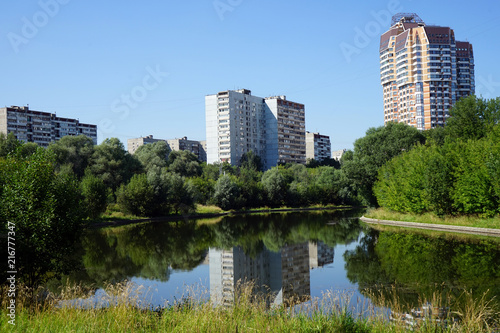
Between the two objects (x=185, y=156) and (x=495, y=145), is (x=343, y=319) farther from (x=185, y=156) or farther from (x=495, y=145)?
(x=185, y=156)

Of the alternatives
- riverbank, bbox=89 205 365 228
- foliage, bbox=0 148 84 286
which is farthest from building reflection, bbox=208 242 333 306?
riverbank, bbox=89 205 365 228

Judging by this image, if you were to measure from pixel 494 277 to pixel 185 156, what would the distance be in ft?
296

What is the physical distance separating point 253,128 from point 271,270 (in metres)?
110

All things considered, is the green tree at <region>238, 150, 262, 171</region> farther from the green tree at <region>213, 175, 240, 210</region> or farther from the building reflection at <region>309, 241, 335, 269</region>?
the building reflection at <region>309, 241, 335, 269</region>

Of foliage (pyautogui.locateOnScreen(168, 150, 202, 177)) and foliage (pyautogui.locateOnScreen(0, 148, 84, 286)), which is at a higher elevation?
foliage (pyautogui.locateOnScreen(168, 150, 202, 177))

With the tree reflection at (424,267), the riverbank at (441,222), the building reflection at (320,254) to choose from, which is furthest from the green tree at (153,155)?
the tree reflection at (424,267)

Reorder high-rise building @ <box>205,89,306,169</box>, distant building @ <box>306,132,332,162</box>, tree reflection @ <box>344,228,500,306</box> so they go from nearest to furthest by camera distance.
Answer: tree reflection @ <box>344,228,500,306</box>, high-rise building @ <box>205,89,306,169</box>, distant building @ <box>306,132,332,162</box>

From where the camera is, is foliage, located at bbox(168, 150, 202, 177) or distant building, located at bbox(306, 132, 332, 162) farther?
distant building, located at bbox(306, 132, 332, 162)

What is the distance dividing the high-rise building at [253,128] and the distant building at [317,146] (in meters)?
28.8

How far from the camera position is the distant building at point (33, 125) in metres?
110

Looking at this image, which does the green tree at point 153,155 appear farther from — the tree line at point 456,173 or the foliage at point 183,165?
the tree line at point 456,173

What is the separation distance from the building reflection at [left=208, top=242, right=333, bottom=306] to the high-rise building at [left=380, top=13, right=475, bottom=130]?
97.0 meters

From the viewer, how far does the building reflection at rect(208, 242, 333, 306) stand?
16156mm

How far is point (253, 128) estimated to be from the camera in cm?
13138
